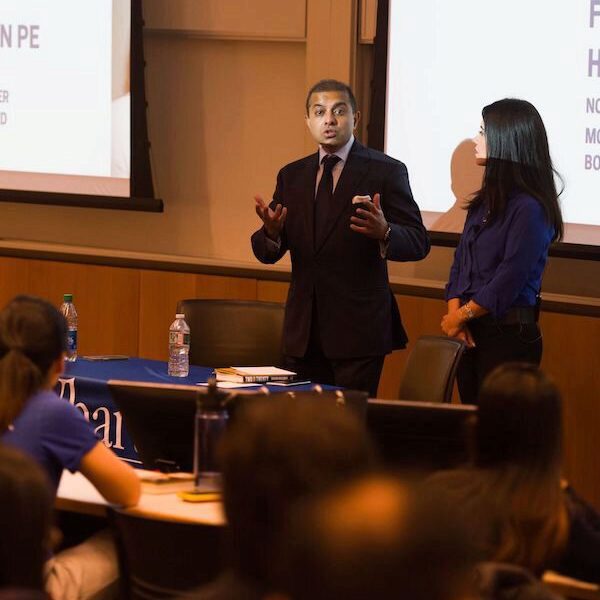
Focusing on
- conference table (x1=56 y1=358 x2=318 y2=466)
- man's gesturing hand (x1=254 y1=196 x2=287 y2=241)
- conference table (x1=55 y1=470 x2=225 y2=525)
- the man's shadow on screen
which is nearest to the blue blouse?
man's gesturing hand (x1=254 y1=196 x2=287 y2=241)

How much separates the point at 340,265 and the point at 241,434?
9.32 feet

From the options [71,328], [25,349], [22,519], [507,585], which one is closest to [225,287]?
[71,328]

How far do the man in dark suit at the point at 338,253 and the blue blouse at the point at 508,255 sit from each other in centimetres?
20

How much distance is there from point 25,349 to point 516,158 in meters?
2.21

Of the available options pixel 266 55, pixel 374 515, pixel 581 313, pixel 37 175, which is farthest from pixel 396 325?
pixel 374 515

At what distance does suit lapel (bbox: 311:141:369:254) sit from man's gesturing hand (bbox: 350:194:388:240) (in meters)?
0.21

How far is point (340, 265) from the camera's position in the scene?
439cm

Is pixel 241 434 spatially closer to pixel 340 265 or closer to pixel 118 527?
pixel 118 527

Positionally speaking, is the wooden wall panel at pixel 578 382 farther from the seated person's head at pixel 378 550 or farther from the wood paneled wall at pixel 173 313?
the seated person's head at pixel 378 550

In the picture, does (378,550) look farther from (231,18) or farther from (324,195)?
(231,18)

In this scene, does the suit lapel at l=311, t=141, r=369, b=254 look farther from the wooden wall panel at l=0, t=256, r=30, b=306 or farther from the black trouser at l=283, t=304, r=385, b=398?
the wooden wall panel at l=0, t=256, r=30, b=306

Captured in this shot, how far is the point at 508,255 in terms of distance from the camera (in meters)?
4.25

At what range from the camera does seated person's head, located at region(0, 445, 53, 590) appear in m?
1.63

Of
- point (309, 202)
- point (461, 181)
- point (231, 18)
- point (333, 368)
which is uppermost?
point (231, 18)
